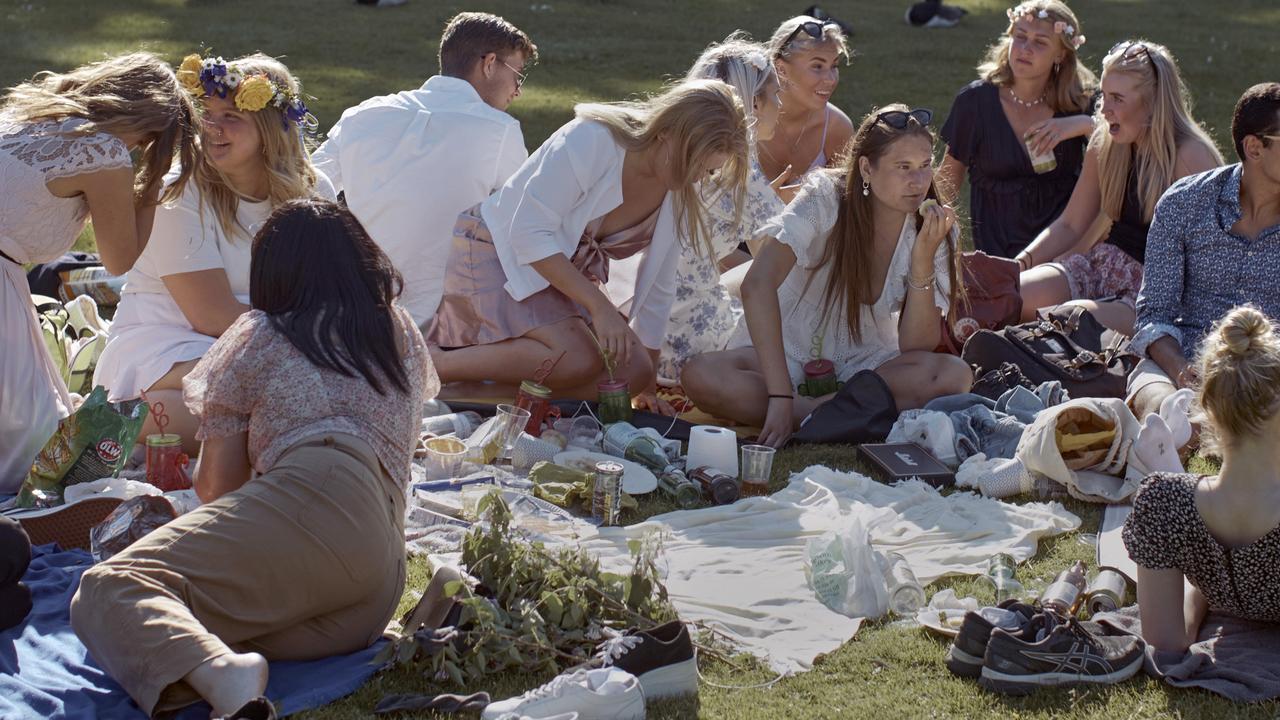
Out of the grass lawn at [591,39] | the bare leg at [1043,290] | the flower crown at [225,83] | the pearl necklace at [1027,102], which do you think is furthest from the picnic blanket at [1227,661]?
the grass lawn at [591,39]

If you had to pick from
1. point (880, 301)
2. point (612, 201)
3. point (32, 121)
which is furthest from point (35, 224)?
point (880, 301)

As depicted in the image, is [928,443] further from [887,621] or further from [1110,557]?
[887,621]

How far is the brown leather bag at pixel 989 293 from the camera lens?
6465 mm

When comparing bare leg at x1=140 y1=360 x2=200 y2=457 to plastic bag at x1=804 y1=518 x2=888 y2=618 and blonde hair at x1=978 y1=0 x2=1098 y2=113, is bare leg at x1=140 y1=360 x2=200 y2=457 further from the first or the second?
blonde hair at x1=978 y1=0 x2=1098 y2=113

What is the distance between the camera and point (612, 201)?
5641 mm

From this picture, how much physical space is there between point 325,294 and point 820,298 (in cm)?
285

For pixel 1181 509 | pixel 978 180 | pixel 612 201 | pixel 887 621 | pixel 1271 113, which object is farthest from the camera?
pixel 978 180

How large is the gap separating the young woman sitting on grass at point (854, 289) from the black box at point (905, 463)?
39 cm

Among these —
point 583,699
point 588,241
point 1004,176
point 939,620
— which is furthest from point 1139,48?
point 583,699

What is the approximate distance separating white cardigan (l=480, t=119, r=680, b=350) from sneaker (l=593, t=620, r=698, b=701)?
8.03 feet

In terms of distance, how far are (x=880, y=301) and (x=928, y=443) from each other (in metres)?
0.77

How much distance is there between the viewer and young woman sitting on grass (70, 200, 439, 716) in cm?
312

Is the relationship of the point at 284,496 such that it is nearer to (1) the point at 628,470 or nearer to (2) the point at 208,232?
(1) the point at 628,470

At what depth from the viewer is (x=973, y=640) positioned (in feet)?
11.9
